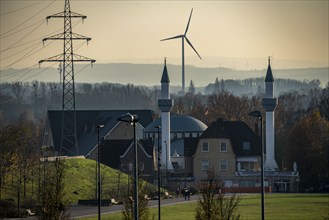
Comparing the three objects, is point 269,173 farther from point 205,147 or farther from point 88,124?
point 88,124

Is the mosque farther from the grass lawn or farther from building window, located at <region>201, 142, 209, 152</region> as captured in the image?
the grass lawn

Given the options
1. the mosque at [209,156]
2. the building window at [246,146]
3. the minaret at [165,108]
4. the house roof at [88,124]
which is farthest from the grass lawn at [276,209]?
the house roof at [88,124]

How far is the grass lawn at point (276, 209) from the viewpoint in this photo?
3467 inches

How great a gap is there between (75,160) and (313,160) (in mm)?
28608

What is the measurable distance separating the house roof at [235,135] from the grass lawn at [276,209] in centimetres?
3043

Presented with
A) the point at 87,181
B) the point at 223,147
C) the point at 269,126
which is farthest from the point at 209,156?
the point at 87,181

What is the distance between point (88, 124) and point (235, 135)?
38.3 metres

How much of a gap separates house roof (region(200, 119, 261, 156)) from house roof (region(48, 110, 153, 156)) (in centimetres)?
2126

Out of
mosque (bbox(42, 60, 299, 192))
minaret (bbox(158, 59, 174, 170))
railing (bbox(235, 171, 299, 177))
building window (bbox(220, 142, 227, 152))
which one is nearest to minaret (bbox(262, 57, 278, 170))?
mosque (bbox(42, 60, 299, 192))

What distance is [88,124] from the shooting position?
182750 mm

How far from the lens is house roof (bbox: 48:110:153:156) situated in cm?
17050

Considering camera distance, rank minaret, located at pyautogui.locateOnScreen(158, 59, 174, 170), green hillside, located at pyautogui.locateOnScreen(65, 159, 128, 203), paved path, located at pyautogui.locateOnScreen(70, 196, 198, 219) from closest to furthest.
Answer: paved path, located at pyautogui.locateOnScreen(70, 196, 198, 219), green hillside, located at pyautogui.locateOnScreen(65, 159, 128, 203), minaret, located at pyautogui.locateOnScreen(158, 59, 174, 170)

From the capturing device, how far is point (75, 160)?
128 meters

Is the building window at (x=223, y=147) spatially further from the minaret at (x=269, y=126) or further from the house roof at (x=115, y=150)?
the house roof at (x=115, y=150)
